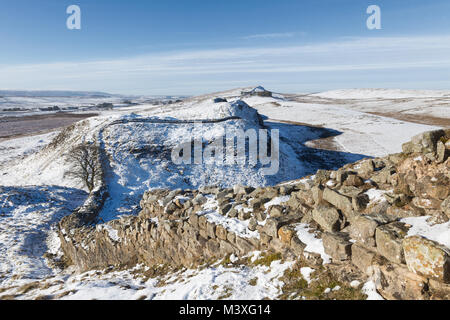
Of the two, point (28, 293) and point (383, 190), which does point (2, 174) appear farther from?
point (383, 190)

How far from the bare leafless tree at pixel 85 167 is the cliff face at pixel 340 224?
1615 centimetres

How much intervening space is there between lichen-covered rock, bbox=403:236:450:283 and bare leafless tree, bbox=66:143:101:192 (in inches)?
1055

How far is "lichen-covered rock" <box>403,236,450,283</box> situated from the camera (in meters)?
4.54

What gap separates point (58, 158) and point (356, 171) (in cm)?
3523

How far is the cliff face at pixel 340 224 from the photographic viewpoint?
16.9ft

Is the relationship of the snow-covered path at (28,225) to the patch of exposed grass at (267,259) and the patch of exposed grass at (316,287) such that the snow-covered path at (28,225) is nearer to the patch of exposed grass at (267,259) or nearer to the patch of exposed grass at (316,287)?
the patch of exposed grass at (267,259)

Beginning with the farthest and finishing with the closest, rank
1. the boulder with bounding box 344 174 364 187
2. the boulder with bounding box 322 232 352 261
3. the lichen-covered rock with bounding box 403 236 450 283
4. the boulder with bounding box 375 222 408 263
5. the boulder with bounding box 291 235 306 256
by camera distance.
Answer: the boulder with bounding box 344 174 364 187 < the boulder with bounding box 291 235 306 256 < the boulder with bounding box 322 232 352 261 < the boulder with bounding box 375 222 408 263 < the lichen-covered rock with bounding box 403 236 450 283

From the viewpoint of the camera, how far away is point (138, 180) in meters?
27.9

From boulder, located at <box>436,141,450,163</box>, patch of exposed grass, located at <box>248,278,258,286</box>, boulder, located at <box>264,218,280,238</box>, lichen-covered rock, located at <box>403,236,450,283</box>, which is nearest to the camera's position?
lichen-covered rock, located at <box>403,236,450,283</box>

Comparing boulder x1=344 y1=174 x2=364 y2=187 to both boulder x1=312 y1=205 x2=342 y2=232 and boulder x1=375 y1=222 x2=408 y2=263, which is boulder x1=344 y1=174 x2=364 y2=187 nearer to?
boulder x1=312 y1=205 x2=342 y2=232

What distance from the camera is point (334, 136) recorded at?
165 ft

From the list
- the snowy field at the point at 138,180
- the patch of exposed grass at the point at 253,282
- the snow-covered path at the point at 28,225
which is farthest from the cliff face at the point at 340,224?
the snow-covered path at the point at 28,225

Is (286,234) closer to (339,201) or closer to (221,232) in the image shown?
(339,201)

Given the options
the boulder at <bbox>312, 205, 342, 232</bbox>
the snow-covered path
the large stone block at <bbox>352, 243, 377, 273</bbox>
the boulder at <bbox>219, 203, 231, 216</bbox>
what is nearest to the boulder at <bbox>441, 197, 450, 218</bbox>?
the large stone block at <bbox>352, 243, 377, 273</bbox>
